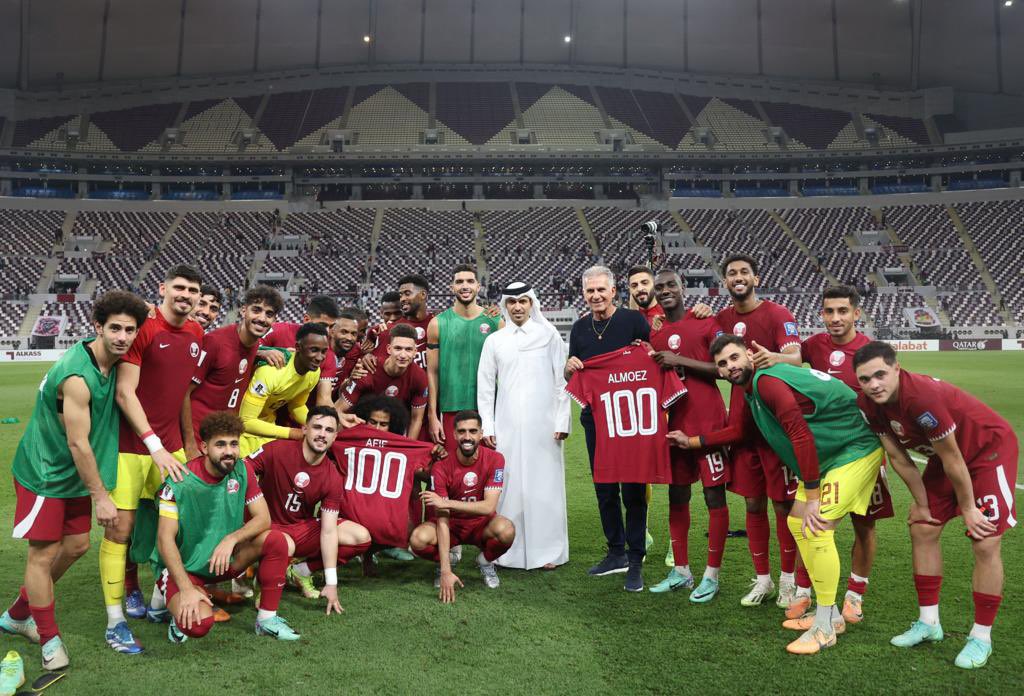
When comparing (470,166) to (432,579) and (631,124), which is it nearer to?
(631,124)

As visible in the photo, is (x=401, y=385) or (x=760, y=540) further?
(x=401, y=385)

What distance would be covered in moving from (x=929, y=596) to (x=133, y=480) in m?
4.75

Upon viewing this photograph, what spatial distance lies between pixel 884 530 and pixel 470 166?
49.7 m

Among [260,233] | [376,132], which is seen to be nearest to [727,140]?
[376,132]

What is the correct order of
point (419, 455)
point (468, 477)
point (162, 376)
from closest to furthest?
point (162, 376) < point (468, 477) < point (419, 455)

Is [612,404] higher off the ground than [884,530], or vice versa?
[612,404]

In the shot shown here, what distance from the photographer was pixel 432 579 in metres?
5.24

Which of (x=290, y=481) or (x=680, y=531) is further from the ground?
(x=290, y=481)

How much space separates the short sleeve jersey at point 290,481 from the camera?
15.9 feet

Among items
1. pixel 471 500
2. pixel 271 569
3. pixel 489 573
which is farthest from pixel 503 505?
pixel 271 569

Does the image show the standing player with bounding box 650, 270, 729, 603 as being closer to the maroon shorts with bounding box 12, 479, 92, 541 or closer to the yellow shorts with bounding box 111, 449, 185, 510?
the yellow shorts with bounding box 111, 449, 185, 510

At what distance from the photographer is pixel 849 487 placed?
397 centimetres

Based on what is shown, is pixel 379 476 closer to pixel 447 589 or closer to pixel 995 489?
pixel 447 589

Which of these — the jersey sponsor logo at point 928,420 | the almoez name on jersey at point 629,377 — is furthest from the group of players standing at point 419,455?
the almoez name on jersey at point 629,377
